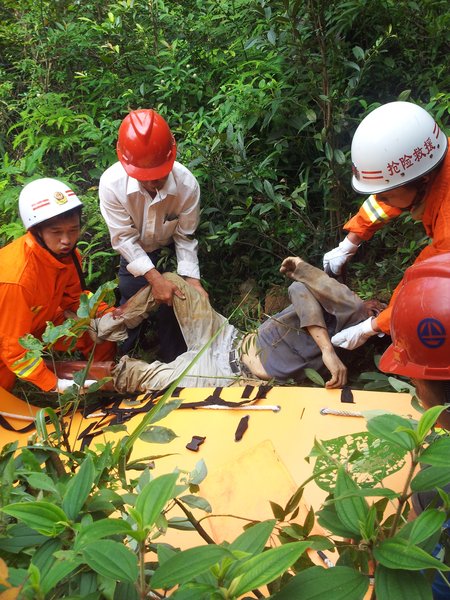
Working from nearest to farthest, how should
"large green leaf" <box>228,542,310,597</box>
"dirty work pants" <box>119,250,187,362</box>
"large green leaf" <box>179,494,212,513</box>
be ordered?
"large green leaf" <box>228,542,310,597</box>, "large green leaf" <box>179,494,212,513</box>, "dirty work pants" <box>119,250,187,362</box>

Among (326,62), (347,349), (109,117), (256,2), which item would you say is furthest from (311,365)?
(109,117)

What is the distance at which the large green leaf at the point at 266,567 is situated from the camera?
1.94 feet

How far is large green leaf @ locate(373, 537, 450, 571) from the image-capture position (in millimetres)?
606

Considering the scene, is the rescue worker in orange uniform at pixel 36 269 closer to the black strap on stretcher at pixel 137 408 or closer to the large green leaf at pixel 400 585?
the black strap on stretcher at pixel 137 408

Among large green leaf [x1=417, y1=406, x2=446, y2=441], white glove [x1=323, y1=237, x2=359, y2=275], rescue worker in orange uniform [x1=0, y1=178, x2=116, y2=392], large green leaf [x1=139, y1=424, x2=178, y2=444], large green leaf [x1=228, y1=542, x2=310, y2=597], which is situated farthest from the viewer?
white glove [x1=323, y1=237, x2=359, y2=275]

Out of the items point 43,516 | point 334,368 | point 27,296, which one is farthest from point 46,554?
point 27,296

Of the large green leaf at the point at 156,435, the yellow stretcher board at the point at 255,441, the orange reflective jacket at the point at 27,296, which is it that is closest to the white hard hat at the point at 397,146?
the yellow stretcher board at the point at 255,441

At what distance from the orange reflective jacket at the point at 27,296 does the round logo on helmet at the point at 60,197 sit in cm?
23

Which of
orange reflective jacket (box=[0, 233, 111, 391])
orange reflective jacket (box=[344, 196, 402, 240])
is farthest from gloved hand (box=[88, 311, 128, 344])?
orange reflective jacket (box=[344, 196, 402, 240])

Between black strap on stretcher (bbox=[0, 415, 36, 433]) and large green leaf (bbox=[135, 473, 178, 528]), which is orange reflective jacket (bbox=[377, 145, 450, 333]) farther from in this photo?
large green leaf (bbox=[135, 473, 178, 528])

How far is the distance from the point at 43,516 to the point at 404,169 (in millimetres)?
2182

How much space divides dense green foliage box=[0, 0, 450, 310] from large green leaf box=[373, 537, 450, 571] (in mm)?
2795

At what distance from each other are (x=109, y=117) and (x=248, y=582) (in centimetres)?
455

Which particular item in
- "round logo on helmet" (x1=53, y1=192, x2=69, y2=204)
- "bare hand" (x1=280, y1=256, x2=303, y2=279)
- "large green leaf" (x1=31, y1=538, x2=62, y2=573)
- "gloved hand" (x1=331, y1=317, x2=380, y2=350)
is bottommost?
"gloved hand" (x1=331, y1=317, x2=380, y2=350)
